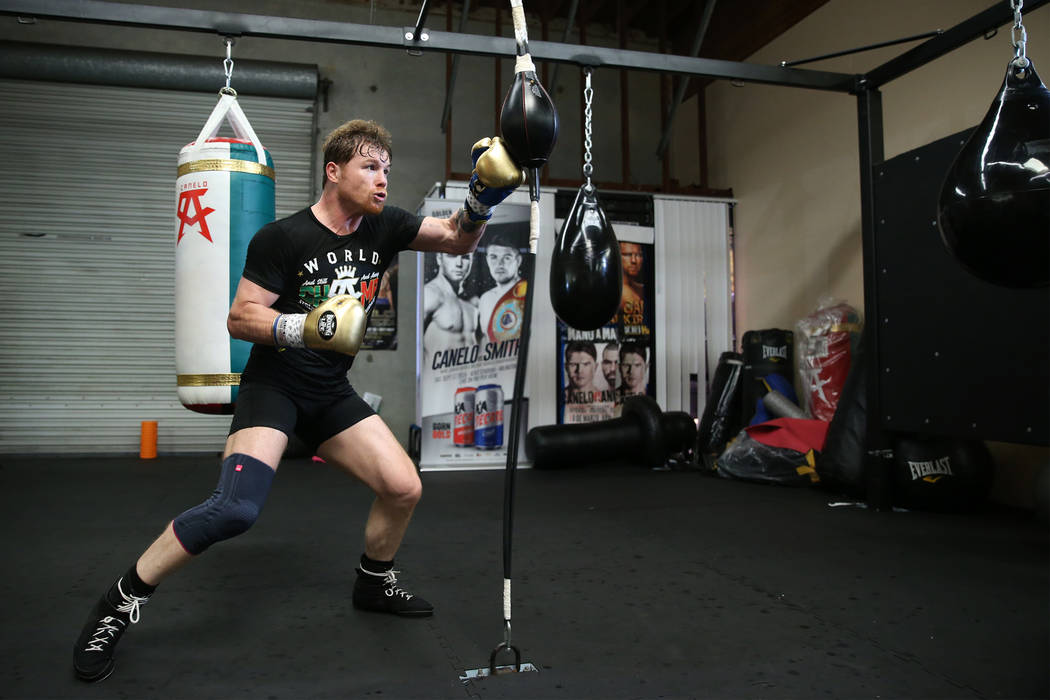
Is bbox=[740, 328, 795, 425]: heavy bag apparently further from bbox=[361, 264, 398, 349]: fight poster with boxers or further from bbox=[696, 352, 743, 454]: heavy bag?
bbox=[361, 264, 398, 349]: fight poster with boxers

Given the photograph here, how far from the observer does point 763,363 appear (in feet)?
17.8

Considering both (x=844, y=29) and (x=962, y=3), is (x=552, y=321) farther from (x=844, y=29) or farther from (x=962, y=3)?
(x=962, y=3)

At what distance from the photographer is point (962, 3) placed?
14.0 ft

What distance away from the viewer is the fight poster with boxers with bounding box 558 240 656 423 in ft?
19.3

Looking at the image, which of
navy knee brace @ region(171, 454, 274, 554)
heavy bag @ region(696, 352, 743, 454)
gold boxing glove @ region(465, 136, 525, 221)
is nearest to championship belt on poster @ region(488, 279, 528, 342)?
heavy bag @ region(696, 352, 743, 454)

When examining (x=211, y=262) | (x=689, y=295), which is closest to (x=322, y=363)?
(x=211, y=262)

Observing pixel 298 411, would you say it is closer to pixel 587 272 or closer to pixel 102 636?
pixel 102 636

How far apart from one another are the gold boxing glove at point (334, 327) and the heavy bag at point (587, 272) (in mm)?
1215

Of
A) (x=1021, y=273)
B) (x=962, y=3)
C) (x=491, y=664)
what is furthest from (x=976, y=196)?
(x=962, y=3)

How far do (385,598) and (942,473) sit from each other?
296 cm

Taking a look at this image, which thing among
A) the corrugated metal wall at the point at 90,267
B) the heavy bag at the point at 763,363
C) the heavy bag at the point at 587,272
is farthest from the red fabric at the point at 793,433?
the corrugated metal wall at the point at 90,267

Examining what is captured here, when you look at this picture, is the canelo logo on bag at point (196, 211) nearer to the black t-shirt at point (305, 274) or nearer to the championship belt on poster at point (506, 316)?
the black t-shirt at point (305, 274)

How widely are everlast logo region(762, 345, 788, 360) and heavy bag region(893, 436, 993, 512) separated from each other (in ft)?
5.44

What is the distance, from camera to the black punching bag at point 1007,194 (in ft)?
5.71
